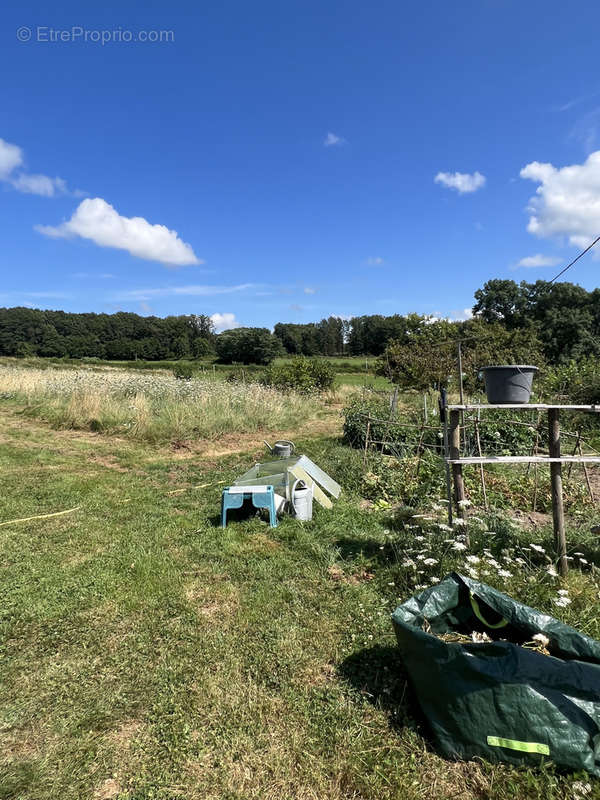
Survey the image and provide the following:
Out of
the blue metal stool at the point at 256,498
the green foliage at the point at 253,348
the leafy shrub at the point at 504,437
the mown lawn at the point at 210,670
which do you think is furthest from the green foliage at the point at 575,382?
the green foliage at the point at 253,348

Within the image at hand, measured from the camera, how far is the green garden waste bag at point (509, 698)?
5.26ft

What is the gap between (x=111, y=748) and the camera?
6.17 feet

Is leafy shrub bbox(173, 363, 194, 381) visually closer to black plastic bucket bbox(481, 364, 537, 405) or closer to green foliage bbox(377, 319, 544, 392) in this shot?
green foliage bbox(377, 319, 544, 392)

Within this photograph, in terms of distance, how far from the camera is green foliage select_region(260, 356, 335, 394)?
55.3 feet

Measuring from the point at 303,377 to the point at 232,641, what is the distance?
1481cm

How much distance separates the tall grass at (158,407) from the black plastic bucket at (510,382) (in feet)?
24.3

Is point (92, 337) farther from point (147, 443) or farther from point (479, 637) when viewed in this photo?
point (479, 637)

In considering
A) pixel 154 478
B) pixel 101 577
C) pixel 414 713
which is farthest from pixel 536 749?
pixel 154 478

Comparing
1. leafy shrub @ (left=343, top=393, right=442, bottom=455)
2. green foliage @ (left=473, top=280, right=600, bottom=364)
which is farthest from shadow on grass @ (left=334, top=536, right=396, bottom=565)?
green foliage @ (left=473, top=280, right=600, bottom=364)

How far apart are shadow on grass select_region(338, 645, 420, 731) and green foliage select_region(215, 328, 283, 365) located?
3289 centimetres

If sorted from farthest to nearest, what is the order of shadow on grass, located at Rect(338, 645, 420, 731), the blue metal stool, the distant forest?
the distant forest → the blue metal stool → shadow on grass, located at Rect(338, 645, 420, 731)

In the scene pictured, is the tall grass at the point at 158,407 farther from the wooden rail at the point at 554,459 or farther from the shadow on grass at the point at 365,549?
the wooden rail at the point at 554,459

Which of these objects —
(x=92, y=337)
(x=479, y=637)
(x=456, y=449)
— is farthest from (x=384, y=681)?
(x=92, y=337)

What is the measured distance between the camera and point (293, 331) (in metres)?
59.0
